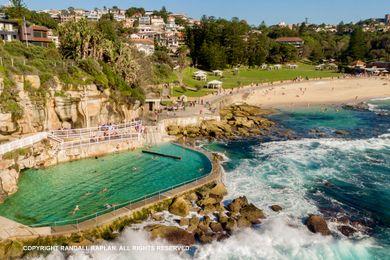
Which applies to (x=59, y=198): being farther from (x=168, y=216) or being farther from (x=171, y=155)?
(x=171, y=155)

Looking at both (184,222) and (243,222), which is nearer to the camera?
(184,222)

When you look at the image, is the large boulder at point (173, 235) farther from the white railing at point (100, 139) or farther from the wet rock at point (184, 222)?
the white railing at point (100, 139)

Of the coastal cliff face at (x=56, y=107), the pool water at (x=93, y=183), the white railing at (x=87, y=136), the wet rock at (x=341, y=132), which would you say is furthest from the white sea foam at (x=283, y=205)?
the coastal cliff face at (x=56, y=107)

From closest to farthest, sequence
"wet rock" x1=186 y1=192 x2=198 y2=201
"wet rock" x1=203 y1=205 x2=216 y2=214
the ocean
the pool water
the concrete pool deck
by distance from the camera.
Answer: the concrete pool deck < the ocean < the pool water < "wet rock" x1=203 y1=205 x2=216 y2=214 < "wet rock" x1=186 y1=192 x2=198 y2=201

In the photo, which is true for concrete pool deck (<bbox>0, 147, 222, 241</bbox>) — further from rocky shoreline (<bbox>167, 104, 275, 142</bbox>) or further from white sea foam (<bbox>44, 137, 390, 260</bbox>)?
rocky shoreline (<bbox>167, 104, 275, 142</bbox>)

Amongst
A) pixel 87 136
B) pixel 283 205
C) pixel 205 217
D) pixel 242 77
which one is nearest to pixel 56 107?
pixel 87 136

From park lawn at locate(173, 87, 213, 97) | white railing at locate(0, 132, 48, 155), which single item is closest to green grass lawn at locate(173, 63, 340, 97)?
park lawn at locate(173, 87, 213, 97)

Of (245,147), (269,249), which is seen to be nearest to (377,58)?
(245,147)

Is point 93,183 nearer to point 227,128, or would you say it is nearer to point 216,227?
point 216,227
